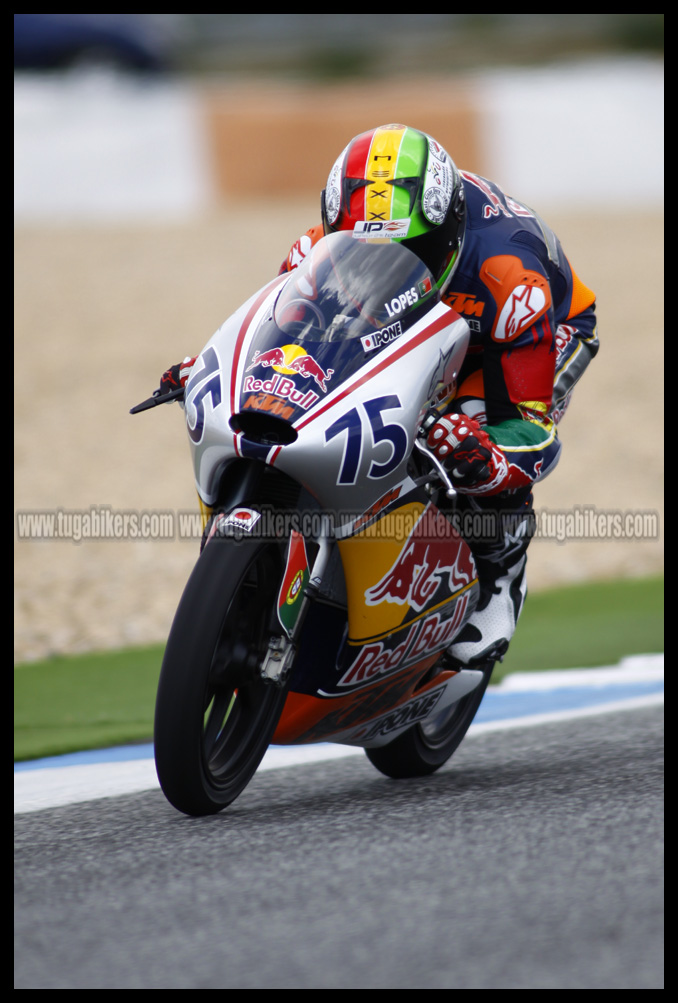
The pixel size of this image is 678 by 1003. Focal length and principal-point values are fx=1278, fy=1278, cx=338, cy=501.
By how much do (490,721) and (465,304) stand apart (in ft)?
6.68

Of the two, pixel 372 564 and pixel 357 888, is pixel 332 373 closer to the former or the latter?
pixel 372 564

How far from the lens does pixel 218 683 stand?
10.2 feet

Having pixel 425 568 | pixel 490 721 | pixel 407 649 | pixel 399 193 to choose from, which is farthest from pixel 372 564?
pixel 490 721

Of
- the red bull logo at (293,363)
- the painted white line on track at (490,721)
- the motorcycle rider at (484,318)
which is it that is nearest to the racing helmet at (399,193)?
the motorcycle rider at (484,318)

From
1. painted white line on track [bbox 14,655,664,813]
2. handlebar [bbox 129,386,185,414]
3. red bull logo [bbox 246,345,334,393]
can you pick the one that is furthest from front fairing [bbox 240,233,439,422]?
painted white line on track [bbox 14,655,664,813]

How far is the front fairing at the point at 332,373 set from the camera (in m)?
3.07

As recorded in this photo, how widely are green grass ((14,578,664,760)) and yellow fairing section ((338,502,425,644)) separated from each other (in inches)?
66.6

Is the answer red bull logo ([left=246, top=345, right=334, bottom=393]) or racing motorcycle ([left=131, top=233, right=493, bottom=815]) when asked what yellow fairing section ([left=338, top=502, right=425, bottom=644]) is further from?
red bull logo ([left=246, top=345, right=334, bottom=393])

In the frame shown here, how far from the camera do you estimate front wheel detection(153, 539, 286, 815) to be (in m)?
2.94
